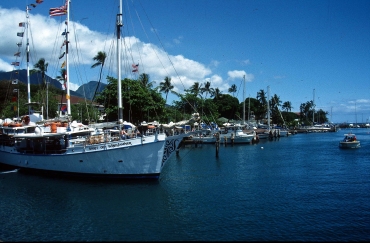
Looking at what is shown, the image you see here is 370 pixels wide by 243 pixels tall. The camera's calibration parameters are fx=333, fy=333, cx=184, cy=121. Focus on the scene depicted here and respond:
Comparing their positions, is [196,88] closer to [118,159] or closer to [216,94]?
[216,94]

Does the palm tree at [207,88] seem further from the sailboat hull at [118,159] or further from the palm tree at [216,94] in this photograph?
the sailboat hull at [118,159]

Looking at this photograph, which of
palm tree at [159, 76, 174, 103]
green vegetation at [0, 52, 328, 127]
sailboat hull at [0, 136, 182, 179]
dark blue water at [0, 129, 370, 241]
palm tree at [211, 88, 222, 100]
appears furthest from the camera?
palm tree at [211, 88, 222, 100]

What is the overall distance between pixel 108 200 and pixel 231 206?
825cm

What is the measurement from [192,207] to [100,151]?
9658 mm

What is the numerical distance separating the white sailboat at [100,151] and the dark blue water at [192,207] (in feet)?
3.77

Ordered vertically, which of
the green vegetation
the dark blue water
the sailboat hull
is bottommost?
the dark blue water

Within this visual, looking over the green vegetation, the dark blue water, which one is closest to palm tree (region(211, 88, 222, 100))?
the green vegetation

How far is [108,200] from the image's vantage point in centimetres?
2256

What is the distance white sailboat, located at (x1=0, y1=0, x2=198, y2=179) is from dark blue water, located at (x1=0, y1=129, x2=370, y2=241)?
1150 mm

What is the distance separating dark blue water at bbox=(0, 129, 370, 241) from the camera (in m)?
16.8

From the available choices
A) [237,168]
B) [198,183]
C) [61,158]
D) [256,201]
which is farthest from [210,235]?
[237,168]

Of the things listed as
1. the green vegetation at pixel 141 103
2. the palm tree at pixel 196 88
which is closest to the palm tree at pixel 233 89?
the green vegetation at pixel 141 103

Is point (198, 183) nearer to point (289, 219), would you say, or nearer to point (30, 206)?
point (289, 219)

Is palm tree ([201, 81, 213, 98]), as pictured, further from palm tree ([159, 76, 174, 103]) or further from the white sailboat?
the white sailboat
